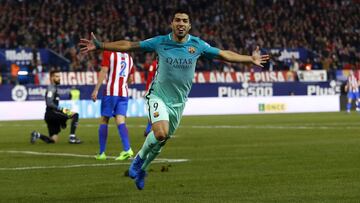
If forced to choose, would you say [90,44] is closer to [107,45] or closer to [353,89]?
[107,45]

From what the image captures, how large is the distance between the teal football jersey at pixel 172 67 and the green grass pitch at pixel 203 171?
124 centimetres

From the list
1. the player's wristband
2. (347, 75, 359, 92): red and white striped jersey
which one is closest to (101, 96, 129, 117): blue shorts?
the player's wristband

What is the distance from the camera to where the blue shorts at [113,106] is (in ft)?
62.4

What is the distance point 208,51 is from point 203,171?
98.9 inches

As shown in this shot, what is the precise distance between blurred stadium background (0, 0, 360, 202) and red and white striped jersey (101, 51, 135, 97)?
161cm

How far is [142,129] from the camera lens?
31703 millimetres

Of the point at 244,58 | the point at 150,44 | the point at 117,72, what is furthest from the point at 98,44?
the point at 117,72

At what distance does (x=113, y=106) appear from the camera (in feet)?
62.9

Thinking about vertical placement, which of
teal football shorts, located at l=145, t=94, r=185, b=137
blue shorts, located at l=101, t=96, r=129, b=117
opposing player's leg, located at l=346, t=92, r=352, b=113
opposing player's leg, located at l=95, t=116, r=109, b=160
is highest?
teal football shorts, located at l=145, t=94, r=185, b=137

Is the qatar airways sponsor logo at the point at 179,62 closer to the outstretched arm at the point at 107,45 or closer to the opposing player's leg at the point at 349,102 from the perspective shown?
the outstretched arm at the point at 107,45

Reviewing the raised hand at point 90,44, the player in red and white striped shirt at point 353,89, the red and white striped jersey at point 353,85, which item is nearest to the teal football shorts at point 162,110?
the raised hand at point 90,44

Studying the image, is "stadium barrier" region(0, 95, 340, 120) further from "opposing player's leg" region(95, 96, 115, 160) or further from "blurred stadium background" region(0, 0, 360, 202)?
"opposing player's leg" region(95, 96, 115, 160)

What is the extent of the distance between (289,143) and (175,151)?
3443 millimetres

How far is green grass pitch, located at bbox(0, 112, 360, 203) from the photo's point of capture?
1167 centimetres
